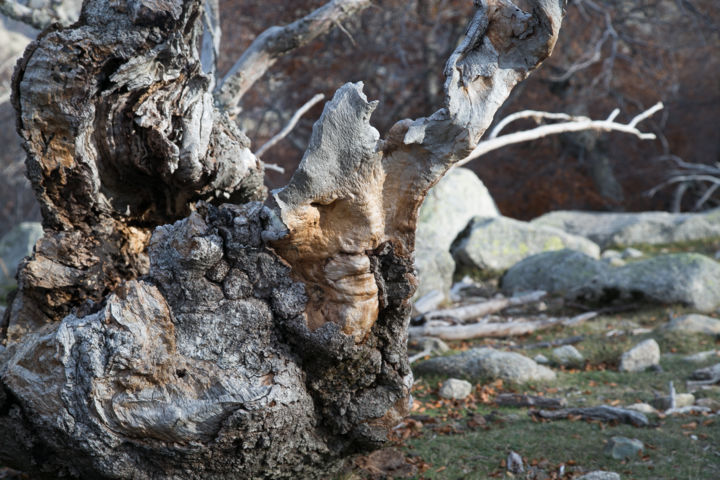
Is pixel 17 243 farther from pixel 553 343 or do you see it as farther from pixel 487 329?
pixel 553 343

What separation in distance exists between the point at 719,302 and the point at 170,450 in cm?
660

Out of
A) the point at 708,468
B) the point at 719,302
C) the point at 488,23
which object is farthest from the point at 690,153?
the point at 488,23

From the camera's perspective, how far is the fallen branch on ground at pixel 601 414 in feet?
12.9

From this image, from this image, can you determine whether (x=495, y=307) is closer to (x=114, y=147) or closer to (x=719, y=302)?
(x=719, y=302)

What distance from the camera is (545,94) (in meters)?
14.4

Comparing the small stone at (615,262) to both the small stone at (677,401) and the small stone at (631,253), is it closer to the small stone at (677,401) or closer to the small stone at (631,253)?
A: the small stone at (631,253)

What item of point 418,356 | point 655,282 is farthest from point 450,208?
point 418,356

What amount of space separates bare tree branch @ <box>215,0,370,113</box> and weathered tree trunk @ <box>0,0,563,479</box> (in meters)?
2.15

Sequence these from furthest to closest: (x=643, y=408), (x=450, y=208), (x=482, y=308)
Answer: (x=450, y=208)
(x=482, y=308)
(x=643, y=408)

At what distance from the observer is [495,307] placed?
734cm

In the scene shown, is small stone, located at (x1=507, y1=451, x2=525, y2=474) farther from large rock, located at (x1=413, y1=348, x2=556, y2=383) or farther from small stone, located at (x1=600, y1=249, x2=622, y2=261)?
small stone, located at (x1=600, y1=249, x2=622, y2=261)

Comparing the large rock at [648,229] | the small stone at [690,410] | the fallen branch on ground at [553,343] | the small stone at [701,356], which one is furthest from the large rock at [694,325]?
the large rock at [648,229]

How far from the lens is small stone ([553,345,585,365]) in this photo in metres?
5.43

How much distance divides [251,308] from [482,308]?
16.9 ft
